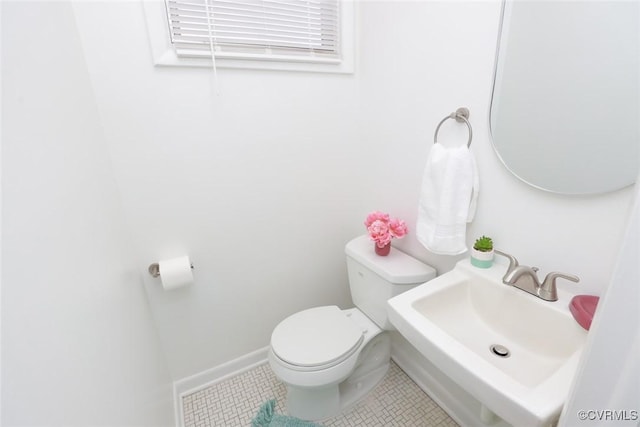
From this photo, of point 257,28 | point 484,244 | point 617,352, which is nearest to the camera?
point 617,352

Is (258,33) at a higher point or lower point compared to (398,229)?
higher

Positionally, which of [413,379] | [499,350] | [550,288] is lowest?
[413,379]

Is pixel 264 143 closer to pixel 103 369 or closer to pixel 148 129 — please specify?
pixel 148 129

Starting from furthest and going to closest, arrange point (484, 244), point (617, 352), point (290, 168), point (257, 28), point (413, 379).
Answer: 1. point (413, 379)
2. point (290, 168)
3. point (257, 28)
4. point (484, 244)
5. point (617, 352)

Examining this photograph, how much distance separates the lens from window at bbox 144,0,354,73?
110 cm

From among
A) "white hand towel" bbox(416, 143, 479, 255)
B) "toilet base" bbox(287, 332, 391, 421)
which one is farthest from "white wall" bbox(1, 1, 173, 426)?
"white hand towel" bbox(416, 143, 479, 255)

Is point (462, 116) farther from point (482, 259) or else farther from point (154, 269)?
point (154, 269)

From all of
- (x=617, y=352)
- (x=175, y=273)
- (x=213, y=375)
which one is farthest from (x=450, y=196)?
(x=213, y=375)

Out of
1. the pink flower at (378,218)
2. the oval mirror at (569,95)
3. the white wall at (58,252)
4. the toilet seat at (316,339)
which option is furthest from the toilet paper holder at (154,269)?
the oval mirror at (569,95)

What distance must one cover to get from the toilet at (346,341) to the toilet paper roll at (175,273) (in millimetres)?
474

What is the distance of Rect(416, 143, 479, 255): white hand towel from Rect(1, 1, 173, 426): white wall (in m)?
1.06

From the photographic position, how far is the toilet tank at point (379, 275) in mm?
1257

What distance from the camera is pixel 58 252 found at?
22.2 inches

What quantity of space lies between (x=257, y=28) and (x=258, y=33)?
2cm
